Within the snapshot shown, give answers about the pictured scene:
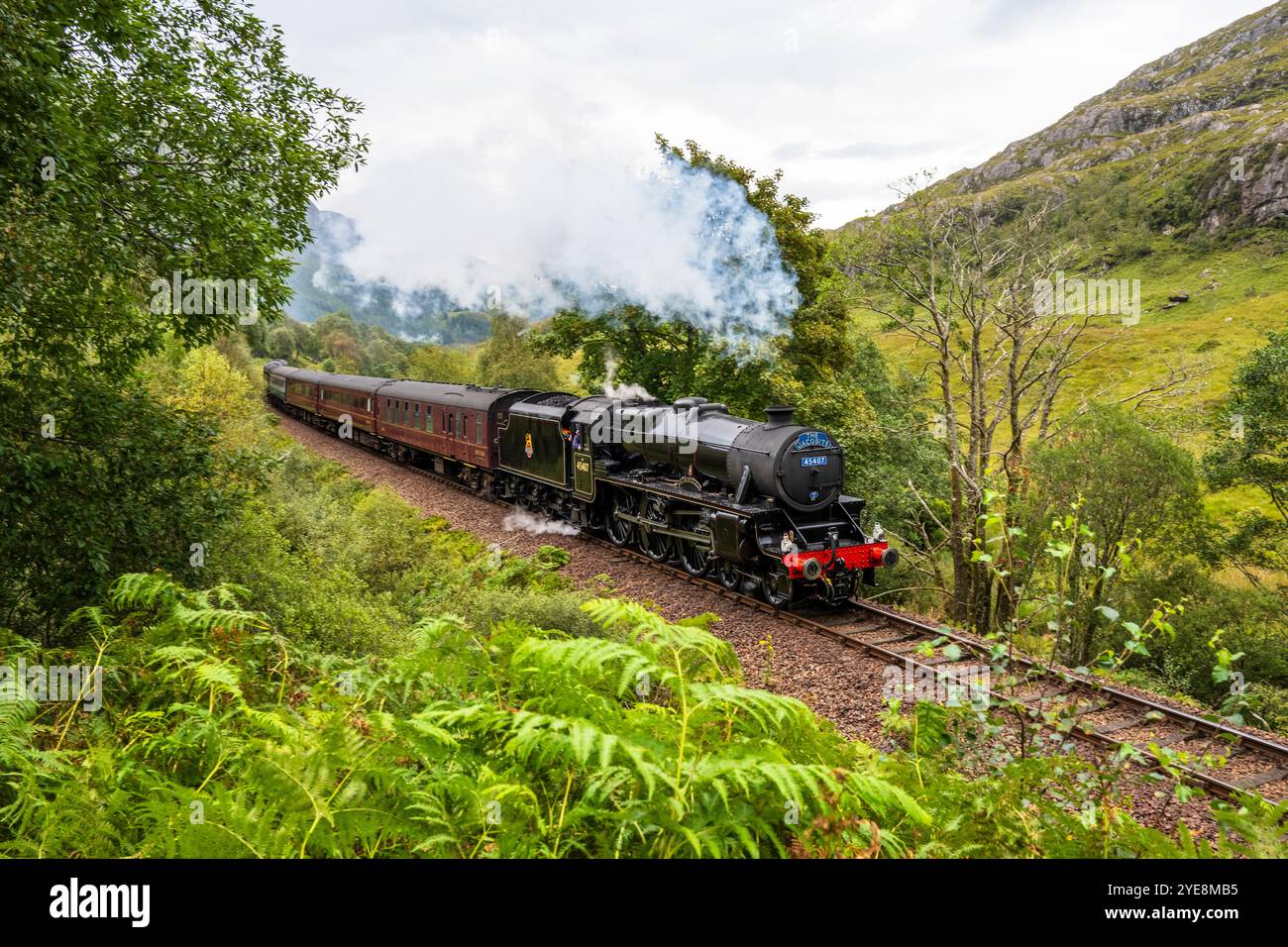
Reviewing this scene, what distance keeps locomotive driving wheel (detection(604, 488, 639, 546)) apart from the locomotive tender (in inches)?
1.5

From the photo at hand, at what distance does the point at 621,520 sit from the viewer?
1734cm

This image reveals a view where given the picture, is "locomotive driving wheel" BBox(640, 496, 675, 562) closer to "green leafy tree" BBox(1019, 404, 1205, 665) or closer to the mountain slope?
"green leafy tree" BBox(1019, 404, 1205, 665)

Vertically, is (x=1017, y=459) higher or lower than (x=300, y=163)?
lower

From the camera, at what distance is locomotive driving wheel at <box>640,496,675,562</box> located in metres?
15.7

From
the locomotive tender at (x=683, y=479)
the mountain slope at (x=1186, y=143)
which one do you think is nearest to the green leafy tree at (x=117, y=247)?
the locomotive tender at (x=683, y=479)

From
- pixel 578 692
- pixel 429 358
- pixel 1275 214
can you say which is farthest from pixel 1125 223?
pixel 578 692

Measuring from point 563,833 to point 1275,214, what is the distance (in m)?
121

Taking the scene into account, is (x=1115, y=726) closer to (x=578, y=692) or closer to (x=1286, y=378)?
(x=578, y=692)

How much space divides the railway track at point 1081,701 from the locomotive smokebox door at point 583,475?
5.04m

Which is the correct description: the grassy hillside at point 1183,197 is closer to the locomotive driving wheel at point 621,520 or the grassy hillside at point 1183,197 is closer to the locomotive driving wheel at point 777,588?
the locomotive driving wheel at point 777,588

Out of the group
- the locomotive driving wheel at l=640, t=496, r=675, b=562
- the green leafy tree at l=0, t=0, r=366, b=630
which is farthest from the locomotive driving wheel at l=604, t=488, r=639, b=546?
the green leafy tree at l=0, t=0, r=366, b=630

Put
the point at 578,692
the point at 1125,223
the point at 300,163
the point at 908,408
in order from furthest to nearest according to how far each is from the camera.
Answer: the point at 1125,223 < the point at 908,408 < the point at 300,163 < the point at 578,692
